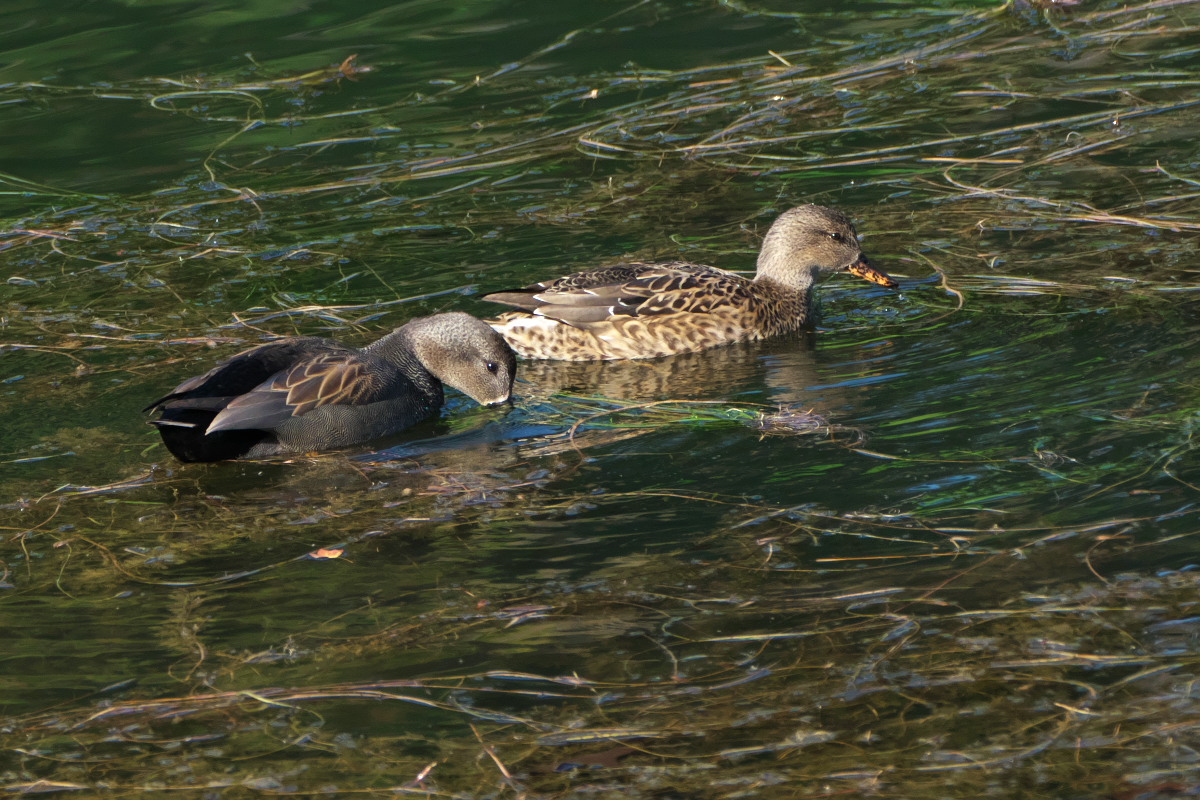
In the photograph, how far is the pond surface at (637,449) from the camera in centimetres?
440

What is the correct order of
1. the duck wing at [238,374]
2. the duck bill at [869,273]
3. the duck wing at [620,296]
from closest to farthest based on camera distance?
1. the duck wing at [238,374]
2. the duck wing at [620,296]
3. the duck bill at [869,273]

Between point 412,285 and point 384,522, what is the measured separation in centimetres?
324

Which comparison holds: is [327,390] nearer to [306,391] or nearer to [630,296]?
[306,391]

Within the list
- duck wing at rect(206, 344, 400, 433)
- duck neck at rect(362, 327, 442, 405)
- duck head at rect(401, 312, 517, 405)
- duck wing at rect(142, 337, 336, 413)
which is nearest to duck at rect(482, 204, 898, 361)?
duck head at rect(401, 312, 517, 405)

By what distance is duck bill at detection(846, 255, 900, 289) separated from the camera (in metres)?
8.58

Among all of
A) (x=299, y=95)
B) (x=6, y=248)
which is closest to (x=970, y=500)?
(x=6, y=248)

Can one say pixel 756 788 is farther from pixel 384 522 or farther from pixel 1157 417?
pixel 1157 417

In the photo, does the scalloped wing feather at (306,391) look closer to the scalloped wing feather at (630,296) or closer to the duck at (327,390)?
the duck at (327,390)

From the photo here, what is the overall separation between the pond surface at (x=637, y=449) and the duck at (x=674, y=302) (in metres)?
0.24

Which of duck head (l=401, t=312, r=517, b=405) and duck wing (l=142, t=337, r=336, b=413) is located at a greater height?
duck wing (l=142, t=337, r=336, b=413)

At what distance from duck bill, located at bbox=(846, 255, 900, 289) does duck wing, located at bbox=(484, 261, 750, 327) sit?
2.21 feet

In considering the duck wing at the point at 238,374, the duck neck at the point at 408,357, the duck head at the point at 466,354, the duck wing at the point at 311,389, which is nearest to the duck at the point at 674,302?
the duck head at the point at 466,354

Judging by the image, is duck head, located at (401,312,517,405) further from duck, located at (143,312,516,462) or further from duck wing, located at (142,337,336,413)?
duck wing, located at (142,337,336,413)

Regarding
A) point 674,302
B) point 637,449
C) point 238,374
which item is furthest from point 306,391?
point 674,302
